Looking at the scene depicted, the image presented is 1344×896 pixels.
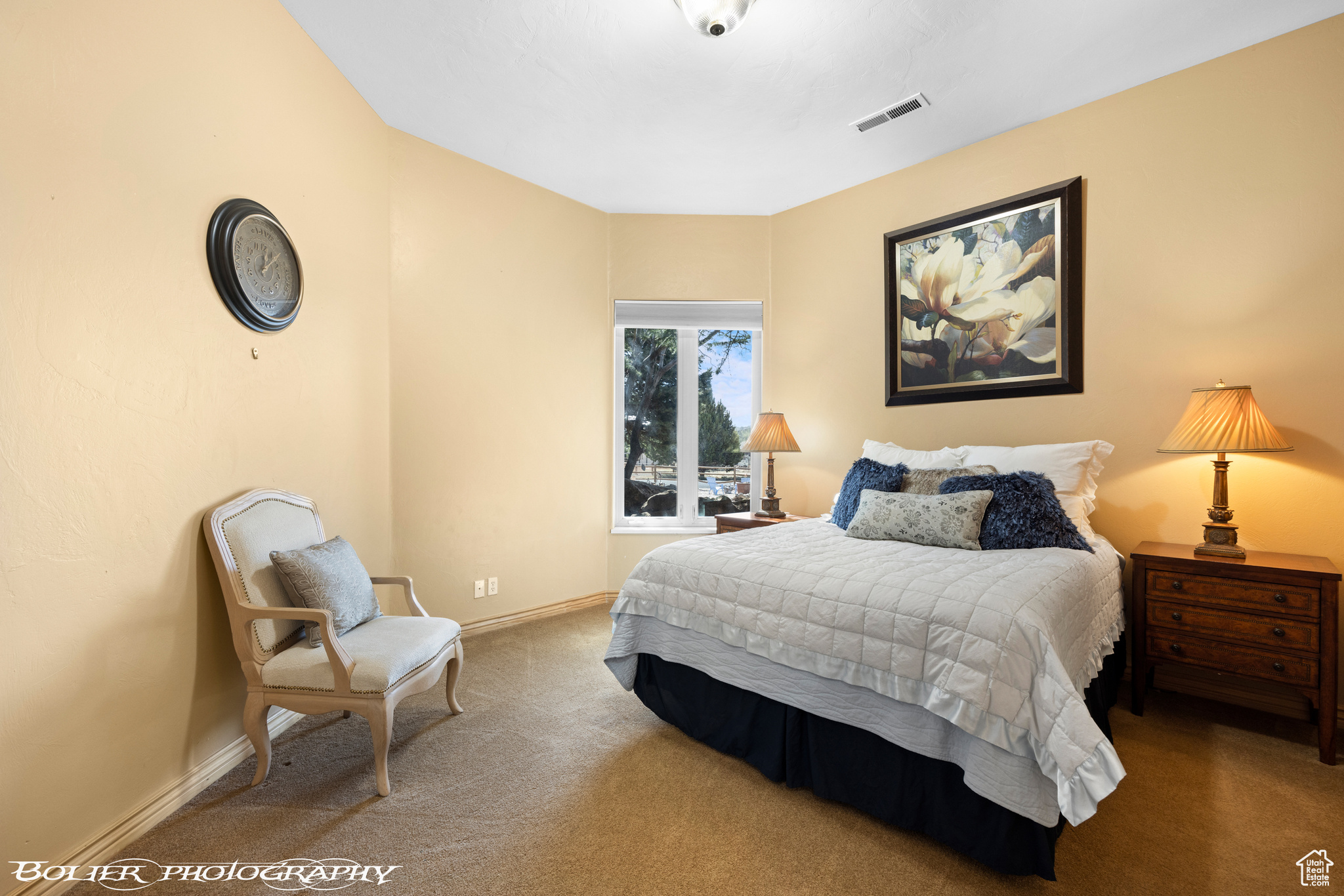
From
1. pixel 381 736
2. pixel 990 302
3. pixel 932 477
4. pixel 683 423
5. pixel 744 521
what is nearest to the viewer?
pixel 381 736

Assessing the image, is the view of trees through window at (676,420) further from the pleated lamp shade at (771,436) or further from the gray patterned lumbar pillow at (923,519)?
the gray patterned lumbar pillow at (923,519)

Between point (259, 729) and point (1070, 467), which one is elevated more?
point (1070, 467)

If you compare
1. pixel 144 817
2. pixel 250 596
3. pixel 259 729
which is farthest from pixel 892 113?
pixel 144 817

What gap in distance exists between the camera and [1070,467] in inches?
108

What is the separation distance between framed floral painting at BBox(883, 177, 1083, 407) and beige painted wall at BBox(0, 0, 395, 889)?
316 centimetres

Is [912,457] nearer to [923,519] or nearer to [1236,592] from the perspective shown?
[923,519]

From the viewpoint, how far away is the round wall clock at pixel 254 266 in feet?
6.86

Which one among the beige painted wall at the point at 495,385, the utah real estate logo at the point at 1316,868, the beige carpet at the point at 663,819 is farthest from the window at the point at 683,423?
the utah real estate logo at the point at 1316,868

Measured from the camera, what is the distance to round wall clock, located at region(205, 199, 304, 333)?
6.86 ft

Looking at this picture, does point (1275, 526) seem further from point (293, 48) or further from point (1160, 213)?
point (293, 48)

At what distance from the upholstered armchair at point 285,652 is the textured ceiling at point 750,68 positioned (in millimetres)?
2020

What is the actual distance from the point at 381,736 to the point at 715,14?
2690 mm

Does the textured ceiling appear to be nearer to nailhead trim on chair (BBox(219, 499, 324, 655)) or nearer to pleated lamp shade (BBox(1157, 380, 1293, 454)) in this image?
pleated lamp shade (BBox(1157, 380, 1293, 454))

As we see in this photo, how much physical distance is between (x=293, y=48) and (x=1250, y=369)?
166 inches
